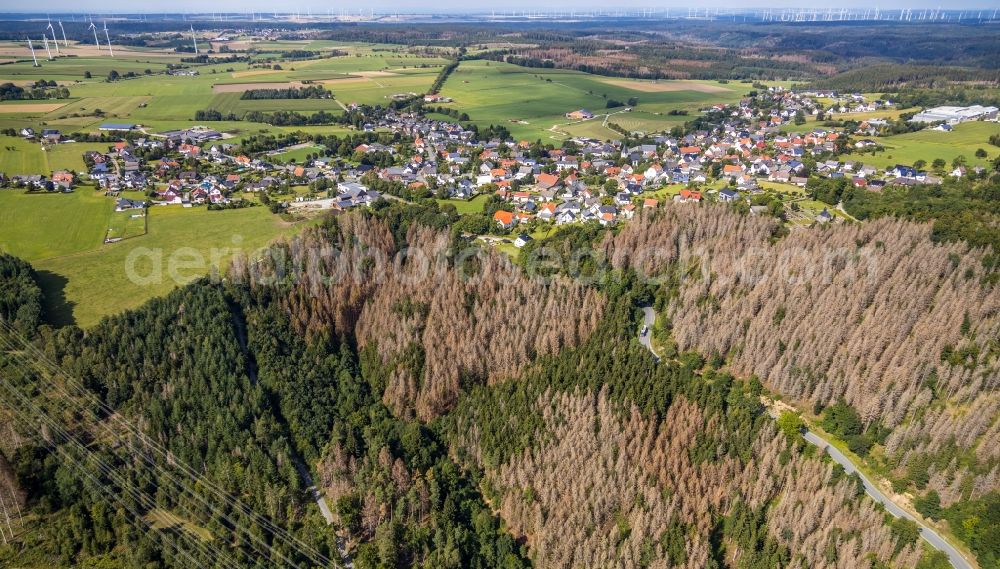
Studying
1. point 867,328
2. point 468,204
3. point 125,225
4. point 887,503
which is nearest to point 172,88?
point 125,225

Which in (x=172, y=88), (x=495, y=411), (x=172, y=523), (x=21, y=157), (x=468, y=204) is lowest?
(x=172, y=523)

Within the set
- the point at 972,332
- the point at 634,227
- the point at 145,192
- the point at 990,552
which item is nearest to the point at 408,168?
the point at 145,192

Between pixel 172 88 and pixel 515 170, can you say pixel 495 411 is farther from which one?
pixel 172 88

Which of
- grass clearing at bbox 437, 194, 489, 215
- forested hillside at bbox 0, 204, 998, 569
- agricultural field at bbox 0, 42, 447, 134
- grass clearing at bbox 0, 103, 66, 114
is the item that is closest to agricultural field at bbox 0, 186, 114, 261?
forested hillside at bbox 0, 204, 998, 569

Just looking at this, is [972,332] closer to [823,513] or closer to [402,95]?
[823,513]

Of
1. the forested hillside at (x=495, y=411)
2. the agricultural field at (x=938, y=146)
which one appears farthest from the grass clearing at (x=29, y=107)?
the agricultural field at (x=938, y=146)

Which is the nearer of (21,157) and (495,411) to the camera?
(495,411)
